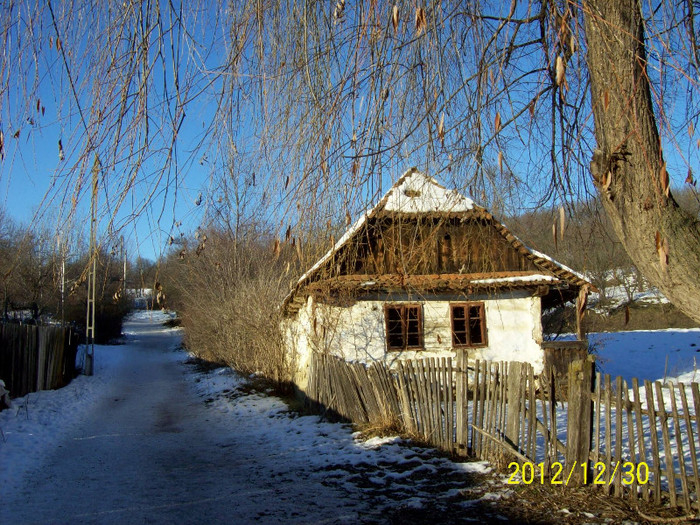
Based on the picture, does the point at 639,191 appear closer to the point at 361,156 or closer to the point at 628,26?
the point at 628,26

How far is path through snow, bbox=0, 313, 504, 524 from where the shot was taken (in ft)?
17.5

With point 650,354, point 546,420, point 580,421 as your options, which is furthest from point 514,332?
point 650,354

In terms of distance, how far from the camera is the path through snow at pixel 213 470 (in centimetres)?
534

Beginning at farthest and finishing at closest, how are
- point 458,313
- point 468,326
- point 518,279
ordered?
point 458,313 < point 468,326 < point 518,279

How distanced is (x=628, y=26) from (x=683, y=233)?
1172mm

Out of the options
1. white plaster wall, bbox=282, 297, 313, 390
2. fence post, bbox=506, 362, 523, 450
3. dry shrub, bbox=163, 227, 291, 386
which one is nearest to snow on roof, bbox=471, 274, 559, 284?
white plaster wall, bbox=282, 297, 313, 390

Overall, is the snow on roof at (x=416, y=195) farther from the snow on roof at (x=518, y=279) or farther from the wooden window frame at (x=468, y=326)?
the wooden window frame at (x=468, y=326)

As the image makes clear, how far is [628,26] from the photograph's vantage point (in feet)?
10.1

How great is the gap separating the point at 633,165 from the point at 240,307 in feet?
48.1

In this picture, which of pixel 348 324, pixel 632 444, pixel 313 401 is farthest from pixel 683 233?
pixel 348 324

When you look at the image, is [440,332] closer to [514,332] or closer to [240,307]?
[514,332]

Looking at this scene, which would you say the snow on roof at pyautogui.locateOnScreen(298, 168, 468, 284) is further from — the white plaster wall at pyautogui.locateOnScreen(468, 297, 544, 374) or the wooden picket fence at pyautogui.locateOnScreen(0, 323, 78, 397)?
the wooden picket fence at pyautogui.locateOnScreen(0, 323, 78, 397)

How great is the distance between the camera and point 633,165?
295cm

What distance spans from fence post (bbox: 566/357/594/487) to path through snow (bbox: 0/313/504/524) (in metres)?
0.76
